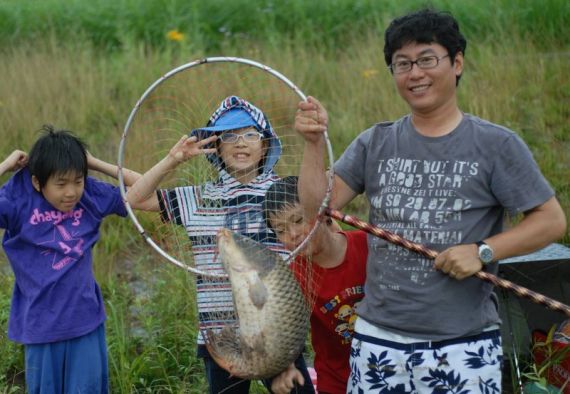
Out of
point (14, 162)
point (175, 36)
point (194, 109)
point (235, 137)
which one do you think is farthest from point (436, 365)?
point (175, 36)

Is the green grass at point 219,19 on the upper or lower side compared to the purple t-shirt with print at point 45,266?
upper

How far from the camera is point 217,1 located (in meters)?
10.1

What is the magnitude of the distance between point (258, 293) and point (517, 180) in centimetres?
90

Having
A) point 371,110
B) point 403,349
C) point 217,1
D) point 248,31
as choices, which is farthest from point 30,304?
point 217,1

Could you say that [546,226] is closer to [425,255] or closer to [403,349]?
[425,255]

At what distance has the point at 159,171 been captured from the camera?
3334mm

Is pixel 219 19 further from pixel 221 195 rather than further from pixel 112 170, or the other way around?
pixel 221 195

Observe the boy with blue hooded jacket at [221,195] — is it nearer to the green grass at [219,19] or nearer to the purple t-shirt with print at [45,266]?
the purple t-shirt with print at [45,266]

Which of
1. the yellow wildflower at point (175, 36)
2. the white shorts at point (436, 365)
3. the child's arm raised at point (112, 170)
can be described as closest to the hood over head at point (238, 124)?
the child's arm raised at point (112, 170)

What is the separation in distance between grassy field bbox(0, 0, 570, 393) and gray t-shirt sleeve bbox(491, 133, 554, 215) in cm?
208

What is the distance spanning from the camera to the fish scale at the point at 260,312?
267cm

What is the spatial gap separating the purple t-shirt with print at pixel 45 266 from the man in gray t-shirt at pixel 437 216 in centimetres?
121

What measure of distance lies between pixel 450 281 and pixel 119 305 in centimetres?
268

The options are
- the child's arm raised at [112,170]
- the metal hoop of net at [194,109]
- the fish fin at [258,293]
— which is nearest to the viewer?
the fish fin at [258,293]
